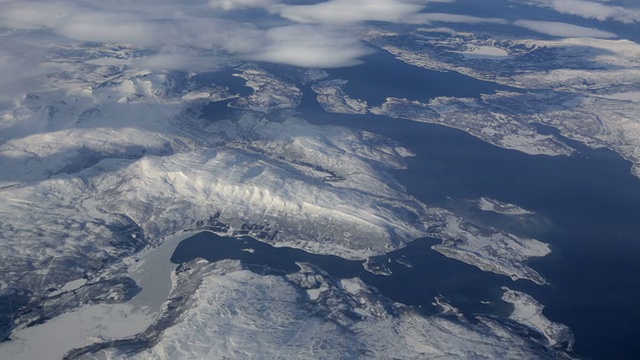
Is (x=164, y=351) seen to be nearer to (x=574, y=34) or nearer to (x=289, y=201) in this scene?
(x=289, y=201)

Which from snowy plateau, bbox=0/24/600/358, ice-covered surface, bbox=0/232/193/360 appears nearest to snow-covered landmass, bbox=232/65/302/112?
snowy plateau, bbox=0/24/600/358

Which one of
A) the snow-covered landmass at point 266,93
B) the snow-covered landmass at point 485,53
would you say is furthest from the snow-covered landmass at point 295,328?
the snow-covered landmass at point 485,53

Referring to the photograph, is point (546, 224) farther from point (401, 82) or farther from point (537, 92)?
point (537, 92)

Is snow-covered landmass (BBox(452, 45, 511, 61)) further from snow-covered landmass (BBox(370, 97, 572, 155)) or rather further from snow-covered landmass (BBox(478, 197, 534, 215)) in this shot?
snow-covered landmass (BBox(478, 197, 534, 215))

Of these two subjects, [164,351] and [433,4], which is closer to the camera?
[164,351]

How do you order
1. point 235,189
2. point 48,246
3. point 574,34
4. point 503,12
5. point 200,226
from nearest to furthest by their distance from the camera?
point 48,246 → point 200,226 → point 235,189 → point 574,34 → point 503,12

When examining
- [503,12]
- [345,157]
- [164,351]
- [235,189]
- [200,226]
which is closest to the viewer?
[164,351]

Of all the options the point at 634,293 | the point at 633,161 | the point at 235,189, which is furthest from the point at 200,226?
the point at 633,161
